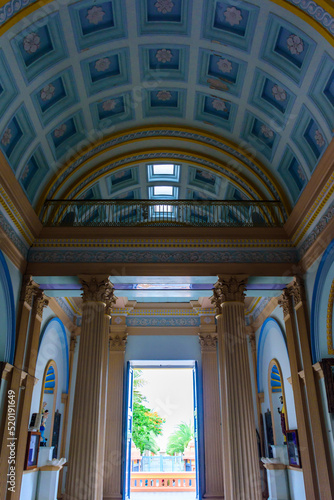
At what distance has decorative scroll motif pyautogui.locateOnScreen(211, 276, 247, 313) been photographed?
948cm

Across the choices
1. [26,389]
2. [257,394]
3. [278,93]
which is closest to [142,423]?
[257,394]

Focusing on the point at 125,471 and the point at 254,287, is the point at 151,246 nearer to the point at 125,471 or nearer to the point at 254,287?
the point at 254,287

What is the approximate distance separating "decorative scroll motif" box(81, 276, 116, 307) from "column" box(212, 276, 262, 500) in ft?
8.42

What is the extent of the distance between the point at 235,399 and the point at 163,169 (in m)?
7.17

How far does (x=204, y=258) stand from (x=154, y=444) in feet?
86.0

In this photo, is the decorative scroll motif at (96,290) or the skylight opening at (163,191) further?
the skylight opening at (163,191)

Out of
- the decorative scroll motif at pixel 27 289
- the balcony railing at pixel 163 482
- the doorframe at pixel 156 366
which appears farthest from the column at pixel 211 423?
the decorative scroll motif at pixel 27 289

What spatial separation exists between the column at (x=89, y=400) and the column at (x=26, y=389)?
48.0 inches

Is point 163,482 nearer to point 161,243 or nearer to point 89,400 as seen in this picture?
point 89,400

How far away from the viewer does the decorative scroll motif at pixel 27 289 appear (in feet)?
30.9

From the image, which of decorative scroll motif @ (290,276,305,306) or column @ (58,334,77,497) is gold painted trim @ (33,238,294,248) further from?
column @ (58,334,77,497)

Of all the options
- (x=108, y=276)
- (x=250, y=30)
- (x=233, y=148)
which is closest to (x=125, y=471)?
(x=108, y=276)

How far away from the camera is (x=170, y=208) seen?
42.9 feet

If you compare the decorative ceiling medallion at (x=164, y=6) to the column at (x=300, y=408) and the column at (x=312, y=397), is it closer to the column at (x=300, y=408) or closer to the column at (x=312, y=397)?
the column at (x=312, y=397)
